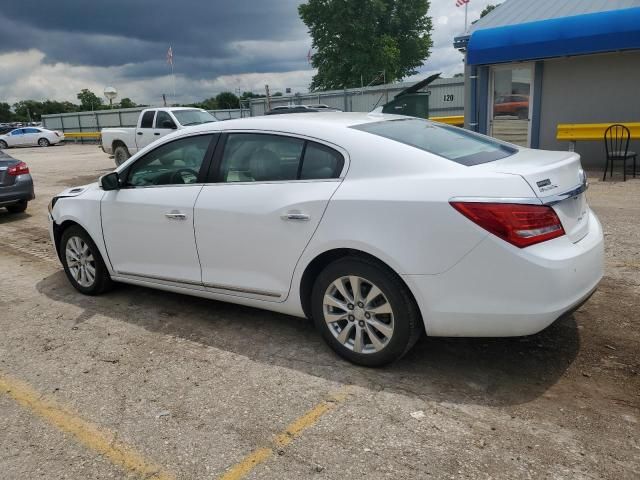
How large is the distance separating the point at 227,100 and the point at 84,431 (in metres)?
83.1

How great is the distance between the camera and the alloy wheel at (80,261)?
4.89m

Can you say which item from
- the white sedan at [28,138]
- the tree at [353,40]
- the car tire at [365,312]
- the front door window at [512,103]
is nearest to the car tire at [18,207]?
the car tire at [365,312]

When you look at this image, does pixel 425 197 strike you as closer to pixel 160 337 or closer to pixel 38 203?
pixel 160 337

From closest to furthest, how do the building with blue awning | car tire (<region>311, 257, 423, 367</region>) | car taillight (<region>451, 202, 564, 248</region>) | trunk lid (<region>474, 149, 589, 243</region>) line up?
car taillight (<region>451, 202, 564, 248</region>), trunk lid (<region>474, 149, 589, 243</region>), car tire (<region>311, 257, 423, 367</region>), the building with blue awning

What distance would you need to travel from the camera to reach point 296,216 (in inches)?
133

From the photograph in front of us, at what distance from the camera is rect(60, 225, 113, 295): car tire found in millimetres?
4828

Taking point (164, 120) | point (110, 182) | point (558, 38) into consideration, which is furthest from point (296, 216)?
point (164, 120)

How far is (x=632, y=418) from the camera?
8.96ft

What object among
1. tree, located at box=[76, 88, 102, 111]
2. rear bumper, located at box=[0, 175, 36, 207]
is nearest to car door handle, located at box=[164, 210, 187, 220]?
rear bumper, located at box=[0, 175, 36, 207]

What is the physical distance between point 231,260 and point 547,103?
11.7 m

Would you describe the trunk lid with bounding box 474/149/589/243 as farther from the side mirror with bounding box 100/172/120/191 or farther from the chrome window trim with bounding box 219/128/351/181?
the side mirror with bounding box 100/172/120/191

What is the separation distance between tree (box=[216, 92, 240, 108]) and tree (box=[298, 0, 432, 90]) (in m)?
32.9

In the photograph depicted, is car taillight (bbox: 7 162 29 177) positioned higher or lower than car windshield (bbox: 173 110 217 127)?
lower

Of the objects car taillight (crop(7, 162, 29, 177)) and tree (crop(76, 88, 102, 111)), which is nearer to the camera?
car taillight (crop(7, 162, 29, 177))
